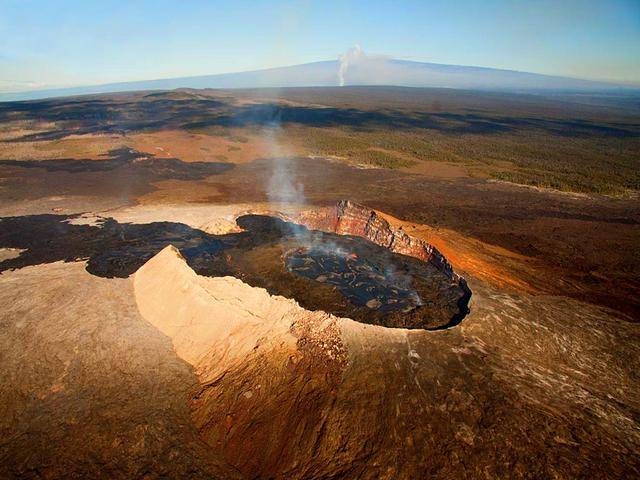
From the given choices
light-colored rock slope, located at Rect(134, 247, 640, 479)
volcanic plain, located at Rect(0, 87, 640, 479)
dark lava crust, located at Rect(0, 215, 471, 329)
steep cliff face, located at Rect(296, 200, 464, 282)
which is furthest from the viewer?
steep cliff face, located at Rect(296, 200, 464, 282)

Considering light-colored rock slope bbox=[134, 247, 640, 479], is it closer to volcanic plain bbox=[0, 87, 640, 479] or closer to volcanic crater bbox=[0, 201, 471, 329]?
volcanic plain bbox=[0, 87, 640, 479]

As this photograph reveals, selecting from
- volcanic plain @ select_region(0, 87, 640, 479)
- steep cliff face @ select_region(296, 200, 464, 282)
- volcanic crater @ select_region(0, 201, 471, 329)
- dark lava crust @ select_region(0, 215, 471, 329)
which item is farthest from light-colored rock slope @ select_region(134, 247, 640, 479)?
steep cliff face @ select_region(296, 200, 464, 282)

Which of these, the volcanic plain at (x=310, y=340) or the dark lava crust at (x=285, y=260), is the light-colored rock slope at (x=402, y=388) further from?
the dark lava crust at (x=285, y=260)

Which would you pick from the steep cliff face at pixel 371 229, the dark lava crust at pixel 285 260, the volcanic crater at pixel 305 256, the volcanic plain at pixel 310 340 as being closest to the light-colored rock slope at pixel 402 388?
the volcanic plain at pixel 310 340

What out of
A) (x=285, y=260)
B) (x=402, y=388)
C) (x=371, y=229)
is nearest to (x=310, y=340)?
(x=402, y=388)

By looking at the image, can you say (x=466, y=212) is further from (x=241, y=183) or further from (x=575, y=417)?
(x=575, y=417)
